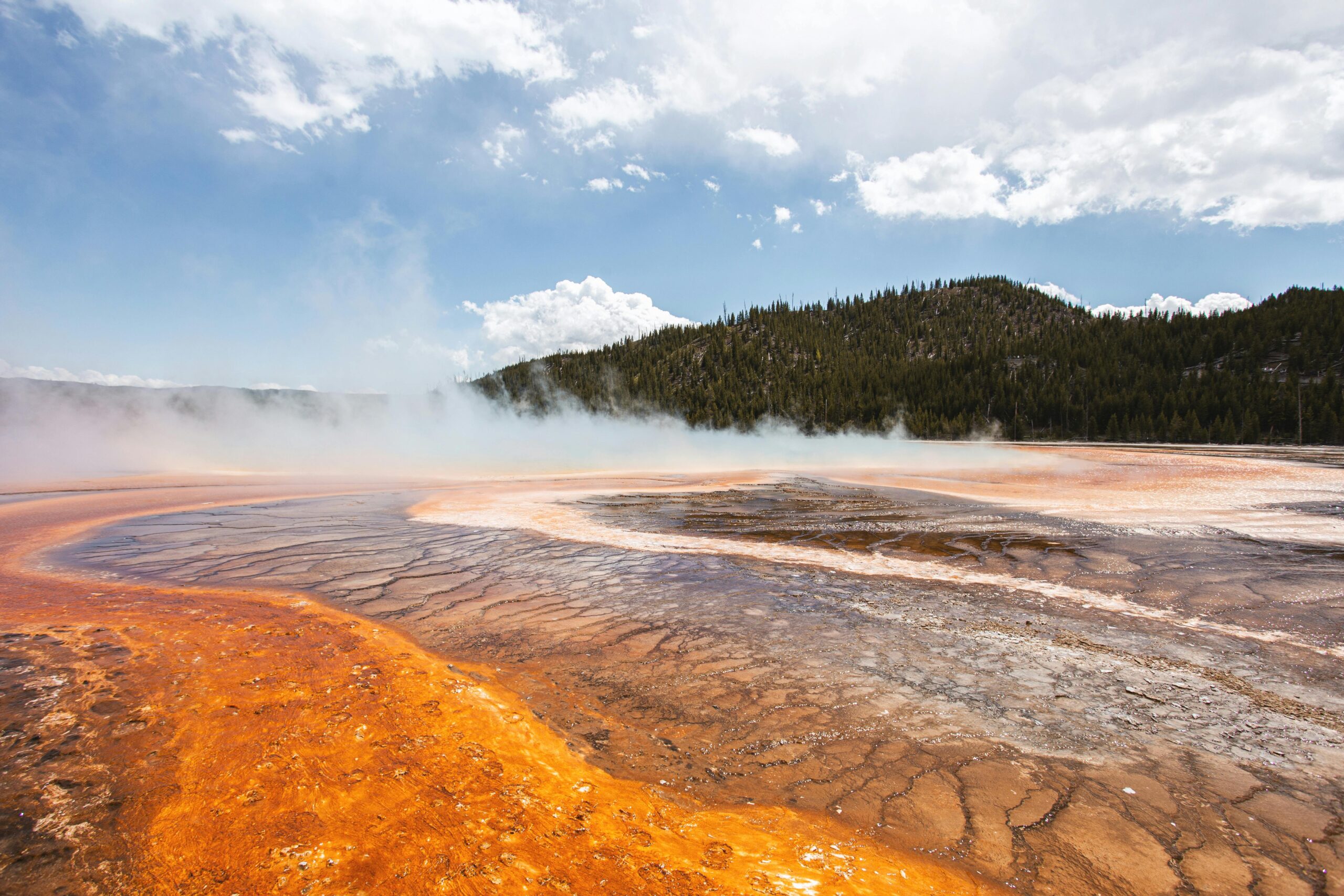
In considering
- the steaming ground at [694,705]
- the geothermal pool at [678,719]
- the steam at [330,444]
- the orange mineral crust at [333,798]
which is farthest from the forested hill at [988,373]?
the orange mineral crust at [333,798]

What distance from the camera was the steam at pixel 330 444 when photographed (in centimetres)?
3169

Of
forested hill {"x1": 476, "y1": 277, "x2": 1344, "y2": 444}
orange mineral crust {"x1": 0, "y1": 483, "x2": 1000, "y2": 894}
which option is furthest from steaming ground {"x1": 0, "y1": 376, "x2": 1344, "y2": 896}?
forested hill {"x1": 476, "y1": 277, "x2": 1344, "y2": 444}

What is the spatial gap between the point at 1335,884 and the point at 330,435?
6590cm

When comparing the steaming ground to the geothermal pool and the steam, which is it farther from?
the steam

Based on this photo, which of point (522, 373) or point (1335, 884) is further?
point (522, 373)

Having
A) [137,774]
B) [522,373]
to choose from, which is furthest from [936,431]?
[522,373]

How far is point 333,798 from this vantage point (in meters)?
3.18

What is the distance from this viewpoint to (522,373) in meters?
145

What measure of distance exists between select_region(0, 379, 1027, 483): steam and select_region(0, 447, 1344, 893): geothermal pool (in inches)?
820

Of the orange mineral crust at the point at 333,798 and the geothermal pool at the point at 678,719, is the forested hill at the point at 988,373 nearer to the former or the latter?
the geothermal pool at the point at 678,719

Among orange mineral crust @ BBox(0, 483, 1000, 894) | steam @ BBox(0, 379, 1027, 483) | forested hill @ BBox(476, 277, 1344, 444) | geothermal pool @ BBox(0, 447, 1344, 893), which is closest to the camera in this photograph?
orange mineral crust @ BBox(0, 483, 1000, 894)

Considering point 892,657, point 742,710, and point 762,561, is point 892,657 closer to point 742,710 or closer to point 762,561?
point 742,710

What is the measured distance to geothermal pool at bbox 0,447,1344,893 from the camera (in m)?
2.78

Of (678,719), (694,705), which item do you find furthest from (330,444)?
(678,719)
